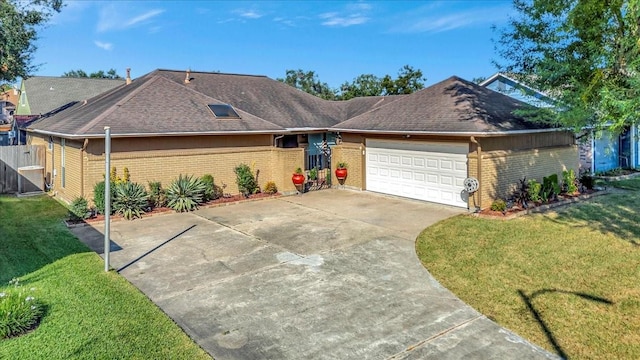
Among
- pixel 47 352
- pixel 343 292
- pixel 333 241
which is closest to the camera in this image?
pixel 47 352

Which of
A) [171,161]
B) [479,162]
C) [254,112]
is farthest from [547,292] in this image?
[254,112]

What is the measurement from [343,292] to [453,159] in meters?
8.41

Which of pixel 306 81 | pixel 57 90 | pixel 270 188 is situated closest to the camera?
pixel 270 188

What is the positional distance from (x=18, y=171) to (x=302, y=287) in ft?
50.9

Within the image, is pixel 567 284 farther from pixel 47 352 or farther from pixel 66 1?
pixel 66 1

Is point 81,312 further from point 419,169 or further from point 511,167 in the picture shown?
point 511,167

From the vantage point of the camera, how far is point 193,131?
48.4ft

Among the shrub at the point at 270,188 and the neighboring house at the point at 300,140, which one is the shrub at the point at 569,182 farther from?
the shrub at the point at 270,188

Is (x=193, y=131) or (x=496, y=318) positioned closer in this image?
(x=496, y=318)

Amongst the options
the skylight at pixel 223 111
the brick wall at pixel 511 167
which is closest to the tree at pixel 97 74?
the skylight at pixel 223 111

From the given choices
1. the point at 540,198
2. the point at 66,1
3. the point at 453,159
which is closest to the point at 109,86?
the point at 66,1

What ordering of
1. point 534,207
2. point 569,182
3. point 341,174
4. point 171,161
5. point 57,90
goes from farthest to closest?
point 57,90 → point 341,174 → point 569,182 → point 171,161 → point 534,207

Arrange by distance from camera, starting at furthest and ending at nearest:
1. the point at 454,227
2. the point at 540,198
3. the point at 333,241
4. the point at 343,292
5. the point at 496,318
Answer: the point at 540,198, the point at 454,227, the point at 333,241, the point at 343,292, the point at 496,318

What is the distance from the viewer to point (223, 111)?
55.5 ft
